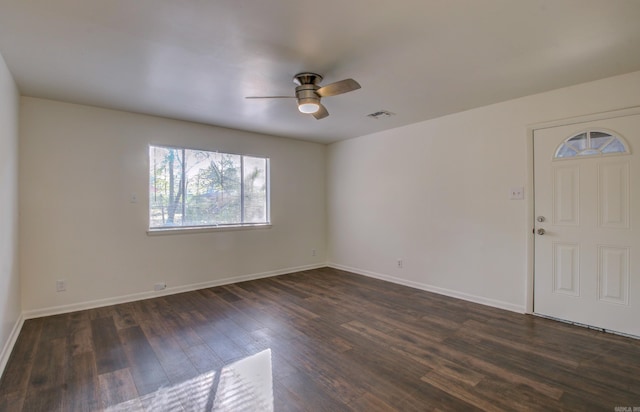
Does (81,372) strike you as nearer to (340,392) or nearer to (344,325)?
(340,392)

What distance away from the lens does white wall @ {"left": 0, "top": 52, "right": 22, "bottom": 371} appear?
244 centimetres

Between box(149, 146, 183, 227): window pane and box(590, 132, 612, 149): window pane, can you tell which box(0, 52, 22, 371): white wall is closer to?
box(149, 146, 183, 227): window pane

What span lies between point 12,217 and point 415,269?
478cm

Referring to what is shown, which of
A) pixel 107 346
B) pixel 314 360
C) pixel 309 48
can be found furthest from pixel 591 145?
pixel 107 346

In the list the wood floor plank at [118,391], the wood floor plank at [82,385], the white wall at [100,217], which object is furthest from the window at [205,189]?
the wood floor plank at [118,391]

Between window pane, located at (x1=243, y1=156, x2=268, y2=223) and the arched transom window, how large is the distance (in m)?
4.08

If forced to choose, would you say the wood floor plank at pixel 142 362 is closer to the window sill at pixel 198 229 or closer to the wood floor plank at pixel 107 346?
the wood floor plank at pixel 107 346

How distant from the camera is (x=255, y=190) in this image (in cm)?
514

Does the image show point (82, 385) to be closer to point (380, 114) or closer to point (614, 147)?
point (380, 114)

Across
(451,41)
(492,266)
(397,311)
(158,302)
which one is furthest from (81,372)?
(492,266)

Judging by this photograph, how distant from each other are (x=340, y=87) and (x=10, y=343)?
11.9 feet

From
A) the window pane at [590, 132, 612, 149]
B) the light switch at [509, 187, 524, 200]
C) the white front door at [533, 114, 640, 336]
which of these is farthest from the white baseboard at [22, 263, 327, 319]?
the window pane at [590, 132, 612, 149]

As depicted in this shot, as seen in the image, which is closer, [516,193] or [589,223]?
[589,223]

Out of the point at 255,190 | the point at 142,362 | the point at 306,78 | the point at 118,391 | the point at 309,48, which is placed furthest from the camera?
the point at 255,190
